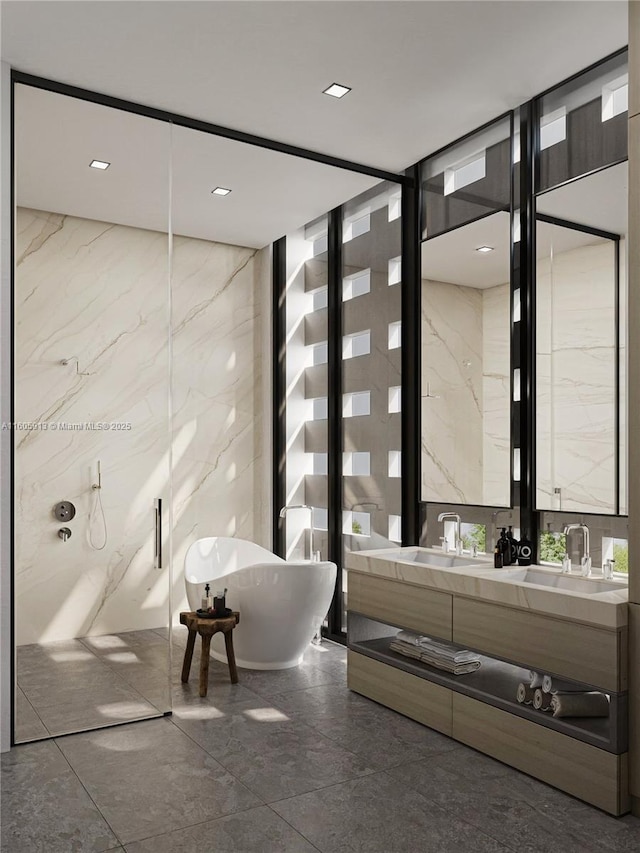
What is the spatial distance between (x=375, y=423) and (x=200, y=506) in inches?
61.6

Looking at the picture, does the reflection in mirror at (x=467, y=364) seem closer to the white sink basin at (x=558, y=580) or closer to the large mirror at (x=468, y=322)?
the large mirror at (x=468, y=322)

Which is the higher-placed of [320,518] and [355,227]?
[355,227]

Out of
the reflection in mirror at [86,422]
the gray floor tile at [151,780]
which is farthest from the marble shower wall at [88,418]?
the gray floor tile at [151,780]

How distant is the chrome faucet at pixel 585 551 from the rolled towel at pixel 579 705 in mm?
495

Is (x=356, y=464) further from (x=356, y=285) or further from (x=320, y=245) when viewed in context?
(x=320, y=245)

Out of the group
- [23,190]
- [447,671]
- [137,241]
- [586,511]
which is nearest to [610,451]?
[586,511]

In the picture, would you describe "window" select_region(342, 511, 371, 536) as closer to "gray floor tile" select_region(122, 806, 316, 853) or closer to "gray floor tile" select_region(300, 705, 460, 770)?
"gray floor tile" select_region(300, 705, 460, 770)

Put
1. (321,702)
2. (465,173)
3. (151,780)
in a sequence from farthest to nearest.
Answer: (465,173)
(321,702)
(151,780)

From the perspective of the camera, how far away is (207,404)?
5461 millimetres

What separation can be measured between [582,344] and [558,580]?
1.05 metres

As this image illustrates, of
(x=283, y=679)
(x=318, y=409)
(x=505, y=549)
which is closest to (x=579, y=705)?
(x=505, y=549)

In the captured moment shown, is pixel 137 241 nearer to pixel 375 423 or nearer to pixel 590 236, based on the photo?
pixel 375 423

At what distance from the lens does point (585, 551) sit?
10.3 ft

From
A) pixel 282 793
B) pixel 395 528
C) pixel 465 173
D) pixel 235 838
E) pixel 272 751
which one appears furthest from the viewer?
pixel 395 528
